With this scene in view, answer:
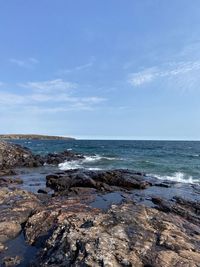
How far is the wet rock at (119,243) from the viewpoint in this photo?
660 centimetres

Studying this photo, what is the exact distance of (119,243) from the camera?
7.20m

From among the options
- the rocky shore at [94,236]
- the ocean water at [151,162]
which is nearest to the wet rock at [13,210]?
the rocky shore at [94,236]

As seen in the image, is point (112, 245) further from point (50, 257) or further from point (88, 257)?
point (50, 257)

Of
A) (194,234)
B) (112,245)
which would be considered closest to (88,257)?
(112,245)

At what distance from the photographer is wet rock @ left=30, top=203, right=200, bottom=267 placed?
6602 mm

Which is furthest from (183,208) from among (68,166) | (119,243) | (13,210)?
(68,166)

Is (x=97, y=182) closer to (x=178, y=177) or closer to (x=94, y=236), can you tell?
(x=178, y=177)

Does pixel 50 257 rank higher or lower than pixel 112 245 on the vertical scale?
lower

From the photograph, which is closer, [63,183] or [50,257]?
[50,257]

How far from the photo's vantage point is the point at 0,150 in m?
36.6

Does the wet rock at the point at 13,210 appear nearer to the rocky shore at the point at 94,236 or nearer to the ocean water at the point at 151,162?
the rocky shore at the point at 94,236

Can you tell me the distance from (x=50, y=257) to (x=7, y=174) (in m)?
22.6

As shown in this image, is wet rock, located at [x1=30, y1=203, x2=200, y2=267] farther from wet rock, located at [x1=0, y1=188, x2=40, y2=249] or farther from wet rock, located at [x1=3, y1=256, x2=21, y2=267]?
wet rock, located at [x1=0, y1=188, x2=40, y2=249]

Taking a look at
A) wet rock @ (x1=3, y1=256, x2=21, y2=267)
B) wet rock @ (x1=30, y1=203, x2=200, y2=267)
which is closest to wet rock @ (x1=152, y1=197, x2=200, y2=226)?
wet rock @ (x1=30, y1=203, x2=200, y2=267)
